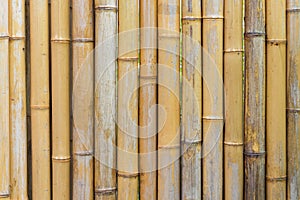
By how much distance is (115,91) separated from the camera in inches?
60.5

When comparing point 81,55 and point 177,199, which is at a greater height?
point 81,55

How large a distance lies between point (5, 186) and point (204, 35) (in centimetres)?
91

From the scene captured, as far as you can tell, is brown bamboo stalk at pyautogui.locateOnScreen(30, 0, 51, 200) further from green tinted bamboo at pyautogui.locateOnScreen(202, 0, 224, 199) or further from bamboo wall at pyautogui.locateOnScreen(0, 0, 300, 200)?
green tinted bamboo at pyautogui.locateOnScreen(202, 0, 224, 199)

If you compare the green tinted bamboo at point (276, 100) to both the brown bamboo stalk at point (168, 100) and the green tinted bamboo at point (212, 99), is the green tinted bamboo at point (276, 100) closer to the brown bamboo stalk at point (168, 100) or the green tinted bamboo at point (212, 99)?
the green tinted bamboo at point (212, 99)

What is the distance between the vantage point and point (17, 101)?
4.96 ft

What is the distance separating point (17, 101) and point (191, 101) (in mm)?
635

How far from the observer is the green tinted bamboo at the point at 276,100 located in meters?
1.56

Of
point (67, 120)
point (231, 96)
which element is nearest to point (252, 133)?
point (231, 96)

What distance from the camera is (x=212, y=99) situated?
1.57 m

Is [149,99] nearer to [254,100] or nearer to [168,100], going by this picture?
[168,100]

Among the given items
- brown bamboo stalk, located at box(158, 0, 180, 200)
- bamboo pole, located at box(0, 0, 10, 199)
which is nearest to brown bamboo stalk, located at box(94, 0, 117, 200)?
brown bamboo stalk, located at box(158, 0, 180, 200)

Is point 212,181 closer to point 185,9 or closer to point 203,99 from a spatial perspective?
point 203,99

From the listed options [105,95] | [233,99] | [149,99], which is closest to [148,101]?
[149,99]

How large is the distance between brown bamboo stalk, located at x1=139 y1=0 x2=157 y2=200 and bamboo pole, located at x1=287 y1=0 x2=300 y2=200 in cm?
51
